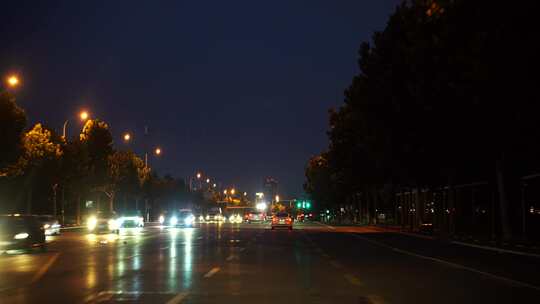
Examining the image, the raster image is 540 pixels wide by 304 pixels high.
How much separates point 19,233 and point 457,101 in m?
23.6

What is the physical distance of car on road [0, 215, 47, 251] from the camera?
2945 centimetres

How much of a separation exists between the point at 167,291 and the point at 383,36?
42.4 metres

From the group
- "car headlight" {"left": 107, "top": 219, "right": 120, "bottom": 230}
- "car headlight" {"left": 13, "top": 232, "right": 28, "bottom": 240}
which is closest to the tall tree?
"car headlight" {"left": 107, "top": 219, "right": 120, "bottom": 230}

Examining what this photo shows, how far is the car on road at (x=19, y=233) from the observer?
96.6 feet

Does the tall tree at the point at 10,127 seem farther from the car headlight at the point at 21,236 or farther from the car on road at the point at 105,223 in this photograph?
the car headlight at the point at 21,236

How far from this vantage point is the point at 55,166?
70500 mm

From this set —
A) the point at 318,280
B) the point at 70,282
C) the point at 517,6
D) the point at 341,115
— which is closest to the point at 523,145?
the point at 517,6

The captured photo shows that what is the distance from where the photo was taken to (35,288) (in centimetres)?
1639

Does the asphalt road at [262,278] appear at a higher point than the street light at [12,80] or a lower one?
lower

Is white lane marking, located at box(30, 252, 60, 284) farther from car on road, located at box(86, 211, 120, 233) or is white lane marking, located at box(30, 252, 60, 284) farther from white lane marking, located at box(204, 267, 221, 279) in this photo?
car on road, located at box(86, 211, 120, 233)

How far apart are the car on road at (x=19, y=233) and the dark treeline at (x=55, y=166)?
79.6 ft

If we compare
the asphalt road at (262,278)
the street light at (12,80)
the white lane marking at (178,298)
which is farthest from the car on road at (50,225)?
the white lane marking at (178,298)

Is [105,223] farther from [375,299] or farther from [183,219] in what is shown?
[375,299]

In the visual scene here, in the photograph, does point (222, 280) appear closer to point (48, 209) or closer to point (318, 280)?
point (318, 280)
